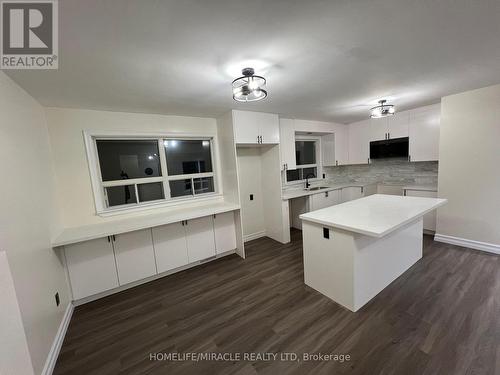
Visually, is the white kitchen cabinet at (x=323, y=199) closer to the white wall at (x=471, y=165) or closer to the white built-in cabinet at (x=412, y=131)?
the white built-in cabinet at (x=412, y=131)

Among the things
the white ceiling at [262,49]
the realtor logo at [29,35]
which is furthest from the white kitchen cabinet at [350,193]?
the realtor logo at [29,35]

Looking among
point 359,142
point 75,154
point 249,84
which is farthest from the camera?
point 359,142

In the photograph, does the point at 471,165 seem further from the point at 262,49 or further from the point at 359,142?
the point at 262,49

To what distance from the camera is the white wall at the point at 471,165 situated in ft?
8.85

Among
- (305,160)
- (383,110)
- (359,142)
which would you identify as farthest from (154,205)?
(359,142)

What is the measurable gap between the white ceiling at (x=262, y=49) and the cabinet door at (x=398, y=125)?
124 centimetres

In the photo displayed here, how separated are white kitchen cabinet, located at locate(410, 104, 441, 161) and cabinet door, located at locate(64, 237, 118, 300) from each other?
17.2ft

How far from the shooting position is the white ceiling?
108cm

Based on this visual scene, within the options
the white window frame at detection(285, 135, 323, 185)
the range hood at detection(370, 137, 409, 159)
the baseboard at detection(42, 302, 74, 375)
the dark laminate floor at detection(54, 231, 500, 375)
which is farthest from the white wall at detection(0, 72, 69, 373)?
the range hood at detection(370, 137, 409, 159)

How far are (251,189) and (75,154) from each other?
271cm

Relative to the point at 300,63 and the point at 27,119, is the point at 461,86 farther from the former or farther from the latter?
the point at 27,119

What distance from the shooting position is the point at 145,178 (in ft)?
9.64

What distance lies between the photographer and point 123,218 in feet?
8.94

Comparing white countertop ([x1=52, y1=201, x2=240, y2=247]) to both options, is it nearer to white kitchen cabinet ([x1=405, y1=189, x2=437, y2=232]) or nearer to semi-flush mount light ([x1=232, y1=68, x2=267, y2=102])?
semi-flush mount light ([x1=232, y1=68, x2=267, y2=102])
